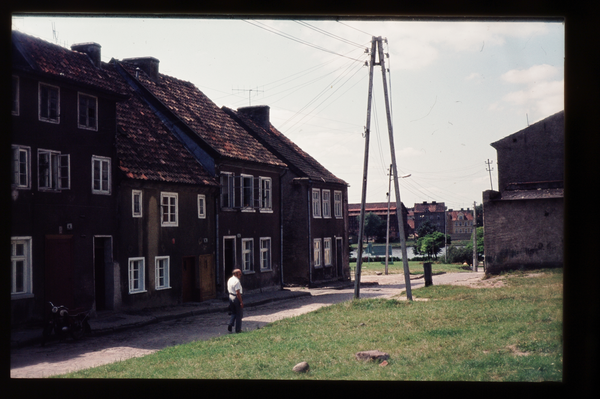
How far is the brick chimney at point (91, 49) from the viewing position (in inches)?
949

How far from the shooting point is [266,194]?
3175cm

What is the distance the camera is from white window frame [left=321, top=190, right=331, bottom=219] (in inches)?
1554

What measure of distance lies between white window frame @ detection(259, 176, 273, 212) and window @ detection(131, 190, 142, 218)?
957 cm

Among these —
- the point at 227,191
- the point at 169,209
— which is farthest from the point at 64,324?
the point at 227,191

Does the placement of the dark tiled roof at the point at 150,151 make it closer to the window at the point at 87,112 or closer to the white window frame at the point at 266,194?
the window at the point at 87,112

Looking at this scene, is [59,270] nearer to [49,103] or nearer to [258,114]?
[49,103]

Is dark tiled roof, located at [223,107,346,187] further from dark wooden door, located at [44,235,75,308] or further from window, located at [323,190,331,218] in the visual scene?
dark wooden door, located at [44,235,75,308]

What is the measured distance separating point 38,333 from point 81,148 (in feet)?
19.8

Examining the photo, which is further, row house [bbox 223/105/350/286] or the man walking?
row house [bbox 223/105/350/286]

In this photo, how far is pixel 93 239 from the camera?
1955 centimetres

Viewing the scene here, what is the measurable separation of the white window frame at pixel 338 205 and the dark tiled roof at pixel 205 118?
9026 millimetres

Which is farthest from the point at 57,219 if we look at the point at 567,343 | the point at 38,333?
the point at 567,343

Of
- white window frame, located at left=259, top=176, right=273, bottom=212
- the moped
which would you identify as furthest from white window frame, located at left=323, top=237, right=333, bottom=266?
the moped

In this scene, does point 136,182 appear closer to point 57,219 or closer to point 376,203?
point 57,219
